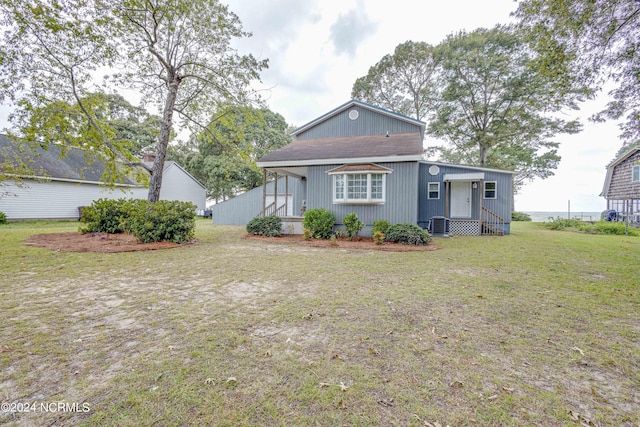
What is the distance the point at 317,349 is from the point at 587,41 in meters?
9.15

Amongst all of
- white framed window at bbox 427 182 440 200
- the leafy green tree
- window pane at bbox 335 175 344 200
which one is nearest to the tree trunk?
window pane at bbox 335 175 344 200

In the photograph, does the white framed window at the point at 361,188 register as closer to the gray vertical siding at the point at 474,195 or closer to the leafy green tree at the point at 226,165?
the gray vertical siding at the point at 474,195

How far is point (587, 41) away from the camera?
20.7 feet

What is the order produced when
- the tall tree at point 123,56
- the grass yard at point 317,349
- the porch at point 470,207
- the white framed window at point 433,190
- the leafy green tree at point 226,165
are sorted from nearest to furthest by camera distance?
1. the grass yard at point 317,349
2. the tall tree at point 123,56
3. the porch at point 470,207
4. the white framed window at point 433,190
5. the leafy green tree at point 226,165

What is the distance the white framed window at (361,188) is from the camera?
33.6 feet

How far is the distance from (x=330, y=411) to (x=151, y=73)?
13856mm

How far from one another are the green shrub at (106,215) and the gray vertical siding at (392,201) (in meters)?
7.31

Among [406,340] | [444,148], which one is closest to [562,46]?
[406,340]

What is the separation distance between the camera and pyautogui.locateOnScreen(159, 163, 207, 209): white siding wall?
78.2ft

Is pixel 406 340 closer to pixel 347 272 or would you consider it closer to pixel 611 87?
pixel 347 272

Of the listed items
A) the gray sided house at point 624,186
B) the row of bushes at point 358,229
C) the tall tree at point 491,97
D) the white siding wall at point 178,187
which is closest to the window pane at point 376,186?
the row of bushes at point 358,229

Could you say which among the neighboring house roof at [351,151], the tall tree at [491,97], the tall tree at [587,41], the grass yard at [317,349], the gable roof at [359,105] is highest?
the tall tree at [491,97]

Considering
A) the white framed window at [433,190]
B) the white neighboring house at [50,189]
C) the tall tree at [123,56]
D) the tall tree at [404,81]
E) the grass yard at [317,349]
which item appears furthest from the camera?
the tall tree at [404,81]

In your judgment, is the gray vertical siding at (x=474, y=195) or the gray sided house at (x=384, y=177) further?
the gray vertical siding at (x=474, y=195)
